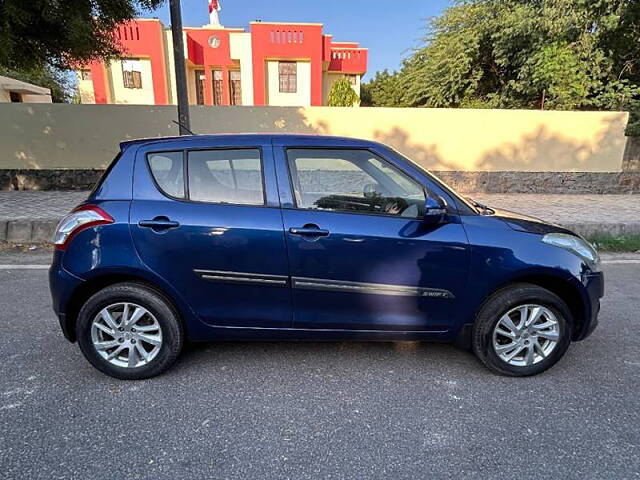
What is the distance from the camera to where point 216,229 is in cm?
249

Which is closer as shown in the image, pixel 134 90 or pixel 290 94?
pixel 134 90

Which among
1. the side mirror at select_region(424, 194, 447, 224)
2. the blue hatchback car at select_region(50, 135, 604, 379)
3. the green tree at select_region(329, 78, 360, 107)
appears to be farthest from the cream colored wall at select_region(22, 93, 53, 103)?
the side mirror at select_region(424, 194, 447, 224)

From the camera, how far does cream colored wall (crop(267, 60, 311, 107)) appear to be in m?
21.6

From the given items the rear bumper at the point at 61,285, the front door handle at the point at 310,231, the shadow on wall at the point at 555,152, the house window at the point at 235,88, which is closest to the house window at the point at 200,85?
the house window at the point at 235,88

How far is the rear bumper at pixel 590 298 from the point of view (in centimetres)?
264

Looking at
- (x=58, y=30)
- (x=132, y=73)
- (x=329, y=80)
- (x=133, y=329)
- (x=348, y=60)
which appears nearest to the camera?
(x=133, y=329)

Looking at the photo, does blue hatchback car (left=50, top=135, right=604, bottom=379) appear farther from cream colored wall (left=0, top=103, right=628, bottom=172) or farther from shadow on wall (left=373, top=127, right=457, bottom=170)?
shadow on wall (left=373, top=127, right=457, bottom=170)

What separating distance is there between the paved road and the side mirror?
3.61 ft

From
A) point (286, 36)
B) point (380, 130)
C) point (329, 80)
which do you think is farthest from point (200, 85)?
point (380, 130)

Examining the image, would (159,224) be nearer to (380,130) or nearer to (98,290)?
(98,290)

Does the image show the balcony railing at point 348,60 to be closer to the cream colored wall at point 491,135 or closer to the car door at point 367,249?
the cream colored wall at point 491,135

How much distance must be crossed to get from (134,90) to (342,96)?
456 inches

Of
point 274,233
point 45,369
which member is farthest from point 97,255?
point 274,233

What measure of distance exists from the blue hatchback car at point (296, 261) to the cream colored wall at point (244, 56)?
826 inches
